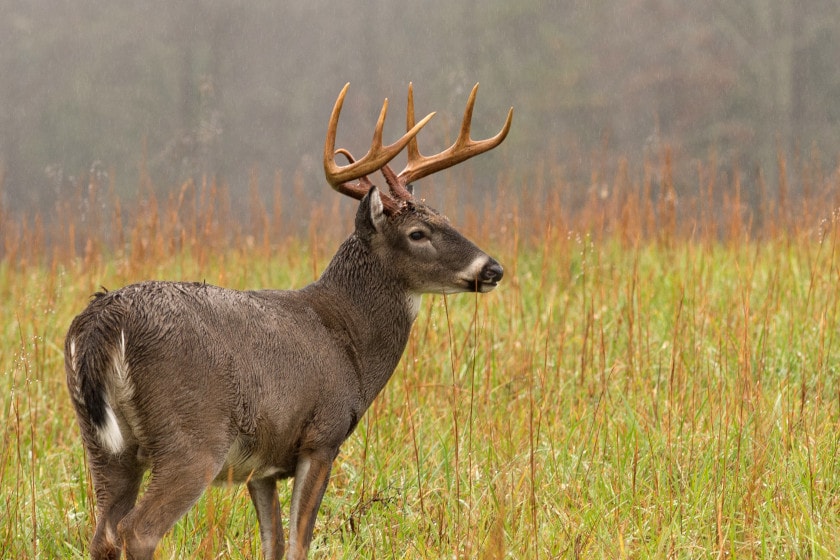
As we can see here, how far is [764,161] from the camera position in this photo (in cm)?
1945

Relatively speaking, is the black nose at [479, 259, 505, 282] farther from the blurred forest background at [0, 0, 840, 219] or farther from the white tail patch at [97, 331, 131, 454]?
the blurred forest background at [0, 0, 840, 219]

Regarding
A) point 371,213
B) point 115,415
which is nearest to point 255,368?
point 115,415

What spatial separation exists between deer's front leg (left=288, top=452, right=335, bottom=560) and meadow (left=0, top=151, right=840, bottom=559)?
28cm

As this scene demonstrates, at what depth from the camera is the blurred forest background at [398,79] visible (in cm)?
2103

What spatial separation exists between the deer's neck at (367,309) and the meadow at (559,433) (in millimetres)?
154

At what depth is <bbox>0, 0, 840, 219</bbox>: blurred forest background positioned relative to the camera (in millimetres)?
21031

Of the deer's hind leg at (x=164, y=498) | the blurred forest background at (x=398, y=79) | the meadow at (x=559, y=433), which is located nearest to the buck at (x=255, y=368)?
the deer's hind leg at (x=164, y=498)

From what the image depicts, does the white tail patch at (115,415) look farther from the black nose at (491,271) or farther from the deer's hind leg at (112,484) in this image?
the black nose at (491,271)

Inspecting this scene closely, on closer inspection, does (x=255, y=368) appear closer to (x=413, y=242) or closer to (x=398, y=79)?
(x=413, y=242)

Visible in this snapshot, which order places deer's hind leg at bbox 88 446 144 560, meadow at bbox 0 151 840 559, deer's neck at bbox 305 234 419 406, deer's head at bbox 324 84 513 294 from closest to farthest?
deer's hind leg at bbox 88 446 144 560
meadow at bbox 0 151 840 559
deer's neck at bbox 305 234 419 406
deer's head at bbox 324 84 513 294

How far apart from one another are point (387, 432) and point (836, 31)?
20.2m

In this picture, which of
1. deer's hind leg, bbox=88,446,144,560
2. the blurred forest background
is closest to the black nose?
deer's hind leg, bbox=88,446,144,560

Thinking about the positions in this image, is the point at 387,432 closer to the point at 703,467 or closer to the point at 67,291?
the point at 703,467

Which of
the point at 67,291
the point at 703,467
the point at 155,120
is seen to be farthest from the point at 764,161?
the point at 703,467
